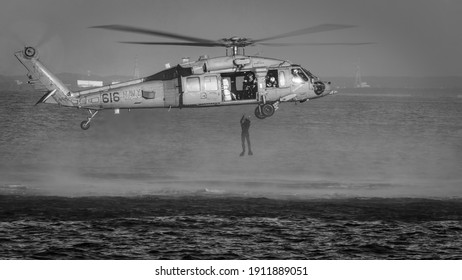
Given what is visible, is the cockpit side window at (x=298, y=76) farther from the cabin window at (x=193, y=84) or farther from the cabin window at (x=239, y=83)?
the cabin window at (x=193, y=84)

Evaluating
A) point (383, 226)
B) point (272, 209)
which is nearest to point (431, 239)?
point (383, 226)

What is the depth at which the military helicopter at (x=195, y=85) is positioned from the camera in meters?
43.5

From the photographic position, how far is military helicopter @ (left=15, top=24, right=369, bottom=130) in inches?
1713

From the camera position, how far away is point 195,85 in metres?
43.6

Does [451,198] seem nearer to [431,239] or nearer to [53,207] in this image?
[431,239]

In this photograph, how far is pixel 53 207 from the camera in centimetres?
5009

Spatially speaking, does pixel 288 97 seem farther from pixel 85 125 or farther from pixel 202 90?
pixel 85 125

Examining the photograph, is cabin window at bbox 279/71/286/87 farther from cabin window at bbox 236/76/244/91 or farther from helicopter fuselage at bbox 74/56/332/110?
cabin window at bbox 236/76/244/91

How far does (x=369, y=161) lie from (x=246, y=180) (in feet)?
50.5

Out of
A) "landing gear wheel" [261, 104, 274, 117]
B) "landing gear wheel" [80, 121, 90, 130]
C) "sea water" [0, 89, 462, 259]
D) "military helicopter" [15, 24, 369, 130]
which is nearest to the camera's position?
"sea water" [0, 89, 462, 259]

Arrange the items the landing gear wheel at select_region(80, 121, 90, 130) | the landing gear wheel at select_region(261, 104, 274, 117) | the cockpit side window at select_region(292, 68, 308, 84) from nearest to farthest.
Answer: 1. the landing gear wheel at select_region(80, 121, 90, 130)
2. the cockpit side window at select_region(292, 68, 308, 84)
3. the landing gear wheel at select_region(261, 104, 274, 117)

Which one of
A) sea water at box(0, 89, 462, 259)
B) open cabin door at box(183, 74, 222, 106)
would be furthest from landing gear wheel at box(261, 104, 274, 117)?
sea water at box(0, 89, 462, 259)

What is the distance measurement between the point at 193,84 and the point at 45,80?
6.69 metres

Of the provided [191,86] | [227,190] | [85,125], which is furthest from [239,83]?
[227,190]
